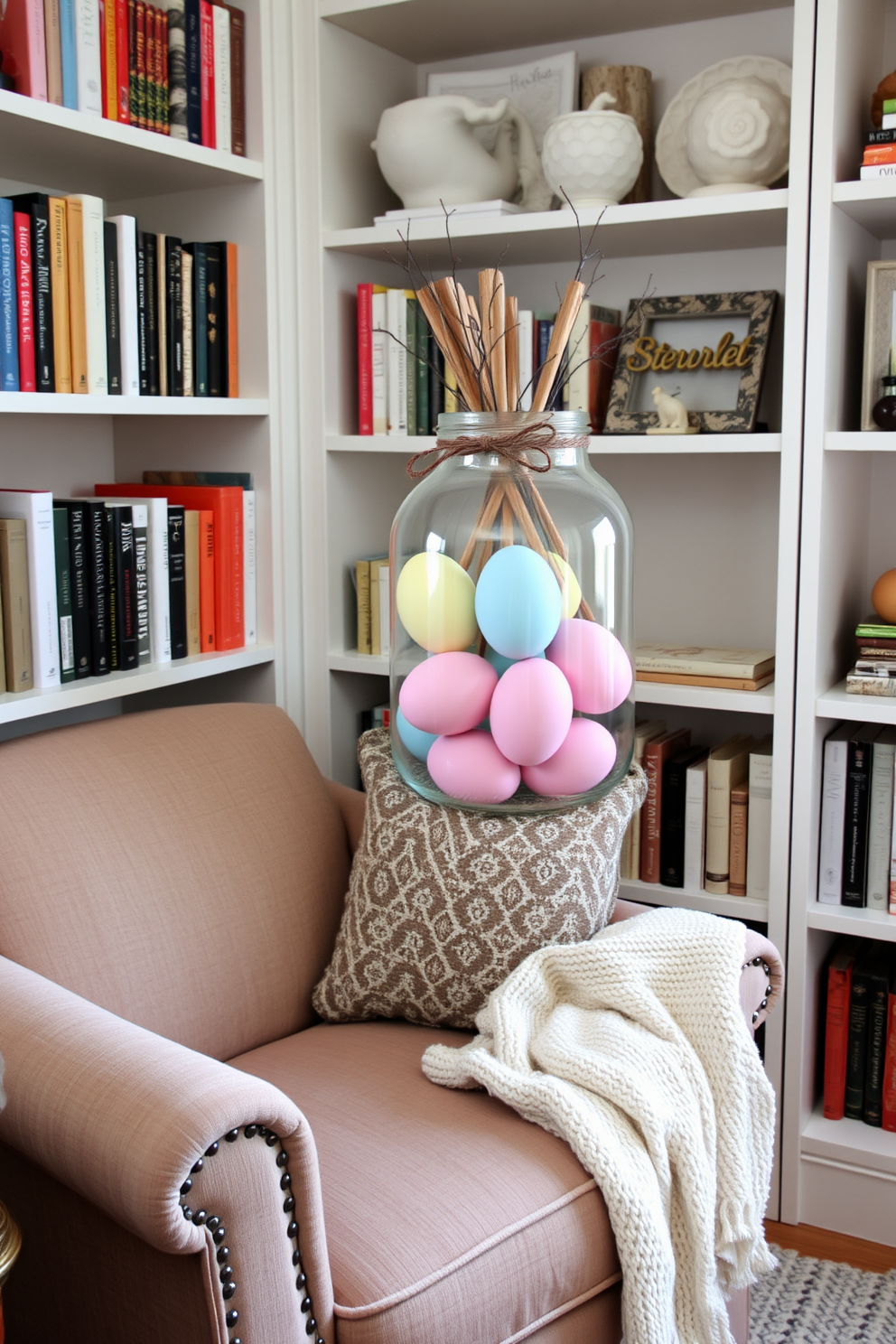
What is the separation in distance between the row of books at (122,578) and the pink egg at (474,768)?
58 cm

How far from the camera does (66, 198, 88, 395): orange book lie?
1.65m

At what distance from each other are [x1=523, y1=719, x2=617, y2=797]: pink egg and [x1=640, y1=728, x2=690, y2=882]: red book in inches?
19.9

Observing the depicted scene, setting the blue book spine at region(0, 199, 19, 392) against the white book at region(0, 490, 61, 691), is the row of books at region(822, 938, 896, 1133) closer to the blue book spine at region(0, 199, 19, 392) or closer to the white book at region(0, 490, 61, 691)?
the white book at region(0, 490, 61, 691)

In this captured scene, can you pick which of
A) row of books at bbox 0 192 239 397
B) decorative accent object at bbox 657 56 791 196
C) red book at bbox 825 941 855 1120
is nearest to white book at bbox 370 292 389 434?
row of books at bbox 0 192 239 397

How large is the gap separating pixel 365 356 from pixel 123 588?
0.61 m

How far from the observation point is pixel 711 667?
188cm

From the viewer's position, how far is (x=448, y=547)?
144 cm

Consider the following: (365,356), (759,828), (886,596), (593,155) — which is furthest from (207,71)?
(759,828)

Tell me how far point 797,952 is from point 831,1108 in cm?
30

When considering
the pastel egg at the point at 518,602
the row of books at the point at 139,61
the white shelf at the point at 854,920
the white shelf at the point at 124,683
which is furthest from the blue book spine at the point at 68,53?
the white shelf at the point at 854,920

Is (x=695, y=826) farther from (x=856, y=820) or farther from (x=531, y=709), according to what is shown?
(x=531, y=709)

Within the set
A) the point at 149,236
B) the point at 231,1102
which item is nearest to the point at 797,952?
the point at 231,1102

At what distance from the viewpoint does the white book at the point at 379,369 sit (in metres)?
2.05

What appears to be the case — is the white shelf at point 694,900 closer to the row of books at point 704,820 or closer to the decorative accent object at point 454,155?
the row of books at point 704,820
